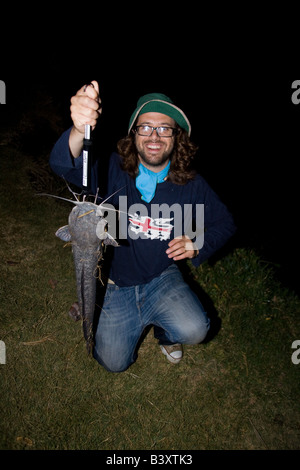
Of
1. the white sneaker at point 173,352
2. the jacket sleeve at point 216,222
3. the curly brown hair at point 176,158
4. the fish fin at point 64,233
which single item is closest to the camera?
the fish fin at point 64,233

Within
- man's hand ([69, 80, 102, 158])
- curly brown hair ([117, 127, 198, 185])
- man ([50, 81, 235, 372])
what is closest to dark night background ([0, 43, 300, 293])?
curly brown hair ([117, 127, 198, 185])

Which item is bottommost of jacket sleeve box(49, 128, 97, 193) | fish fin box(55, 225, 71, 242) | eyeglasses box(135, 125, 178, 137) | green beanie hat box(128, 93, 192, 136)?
fish fin box(55, 225, 71, 242)

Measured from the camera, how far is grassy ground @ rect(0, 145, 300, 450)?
2727 mm

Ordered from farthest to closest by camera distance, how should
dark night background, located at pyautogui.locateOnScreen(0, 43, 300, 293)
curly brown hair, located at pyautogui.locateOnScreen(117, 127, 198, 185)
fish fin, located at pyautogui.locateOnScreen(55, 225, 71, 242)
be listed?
dark night background, located at pyautogui.locateOnScreen(0, 43, 300, 293)
curly brown hair, located at pyautogui.locateOnScreen(117, 127, 198, 185)
fish fin, located at pyautogui.locateOnScreen(55, 225, 71, 242)

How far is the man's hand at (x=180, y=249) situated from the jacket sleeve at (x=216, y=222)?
33 centimetres

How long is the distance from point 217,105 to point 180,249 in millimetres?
6208

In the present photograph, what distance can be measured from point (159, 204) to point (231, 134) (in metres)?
5.60

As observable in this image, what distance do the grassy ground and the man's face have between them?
2.18 m

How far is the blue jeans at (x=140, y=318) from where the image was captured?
9.64 feet

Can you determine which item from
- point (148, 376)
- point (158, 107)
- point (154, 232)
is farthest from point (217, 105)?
point (148, 376)

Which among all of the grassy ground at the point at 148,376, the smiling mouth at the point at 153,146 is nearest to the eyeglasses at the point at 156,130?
the smiling mouth at the point at 153,146

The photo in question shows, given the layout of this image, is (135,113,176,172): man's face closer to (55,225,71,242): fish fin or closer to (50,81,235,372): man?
(50,81,235,372): man

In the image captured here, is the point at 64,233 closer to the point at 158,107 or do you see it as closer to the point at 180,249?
the point at 180,249

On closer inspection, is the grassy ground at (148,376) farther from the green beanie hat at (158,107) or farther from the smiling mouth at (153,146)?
the green beanie hat at (158,107)
